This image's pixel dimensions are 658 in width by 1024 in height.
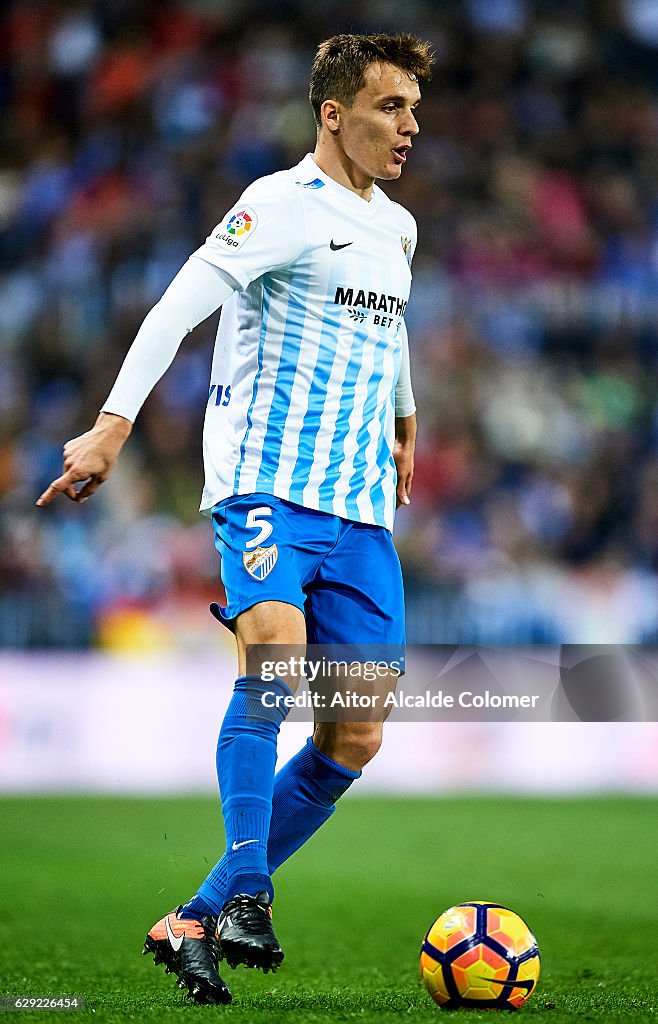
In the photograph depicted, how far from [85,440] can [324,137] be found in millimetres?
1195

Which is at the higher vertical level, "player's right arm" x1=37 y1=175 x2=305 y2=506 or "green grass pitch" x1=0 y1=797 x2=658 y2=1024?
"player's right arm" x1=37 y1=175 x2=305 y2=506

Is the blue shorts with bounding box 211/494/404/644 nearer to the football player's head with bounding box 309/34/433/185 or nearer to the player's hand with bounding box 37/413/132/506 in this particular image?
the player's hand with bounding box 37/413/132/506

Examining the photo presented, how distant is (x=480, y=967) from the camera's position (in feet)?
11.7

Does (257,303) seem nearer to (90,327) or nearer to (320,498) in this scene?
(320,498)

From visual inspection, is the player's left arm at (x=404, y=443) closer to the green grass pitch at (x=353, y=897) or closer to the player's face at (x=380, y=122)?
the player's face at (x=380, y=122)

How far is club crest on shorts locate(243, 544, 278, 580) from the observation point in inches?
146

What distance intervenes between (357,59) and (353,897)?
368 centimetres

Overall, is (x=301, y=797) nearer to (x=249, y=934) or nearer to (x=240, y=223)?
(x=249, y=934)

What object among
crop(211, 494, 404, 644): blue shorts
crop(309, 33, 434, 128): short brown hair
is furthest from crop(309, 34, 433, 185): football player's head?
crop(211, 494, 404, 644): blue shorts

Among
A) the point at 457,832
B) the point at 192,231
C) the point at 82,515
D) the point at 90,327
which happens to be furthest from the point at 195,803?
the point at 192,231

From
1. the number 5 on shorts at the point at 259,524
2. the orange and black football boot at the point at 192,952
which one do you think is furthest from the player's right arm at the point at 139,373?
the orange and black football boot at the point at 192,952

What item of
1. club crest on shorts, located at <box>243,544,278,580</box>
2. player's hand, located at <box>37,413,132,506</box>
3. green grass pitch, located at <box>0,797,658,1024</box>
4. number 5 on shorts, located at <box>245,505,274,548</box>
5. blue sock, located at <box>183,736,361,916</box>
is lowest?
green grass pitch, located at <box>0,797,658,1024</box>

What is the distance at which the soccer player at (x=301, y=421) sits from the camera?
3664 millimetres

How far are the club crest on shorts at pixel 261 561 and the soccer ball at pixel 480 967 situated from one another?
39.7 inches
